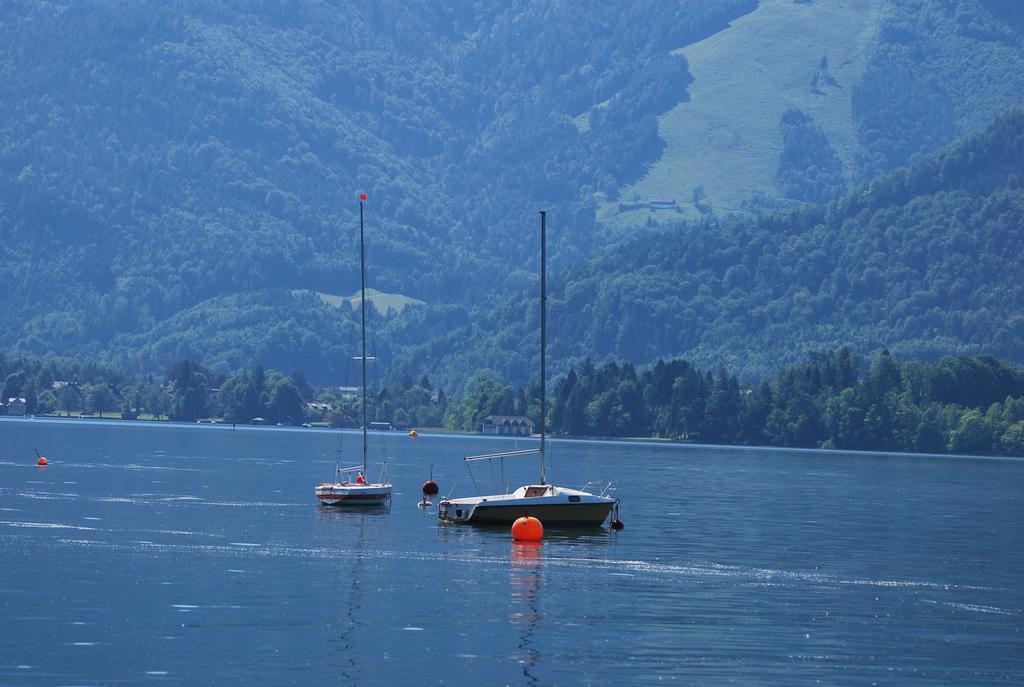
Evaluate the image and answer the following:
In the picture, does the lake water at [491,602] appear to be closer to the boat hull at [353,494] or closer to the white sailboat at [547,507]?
the white sailboat at [547,507]

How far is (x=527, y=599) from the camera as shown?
314 ft

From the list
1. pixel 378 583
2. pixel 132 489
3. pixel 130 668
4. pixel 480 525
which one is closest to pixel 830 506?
pixel 480 525

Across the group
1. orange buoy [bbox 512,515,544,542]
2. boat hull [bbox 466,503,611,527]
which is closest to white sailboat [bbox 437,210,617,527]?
boat hull [bbox 466,503,611,527]

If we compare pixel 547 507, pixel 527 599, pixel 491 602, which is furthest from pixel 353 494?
pixel 491 602

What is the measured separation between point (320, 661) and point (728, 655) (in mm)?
15962

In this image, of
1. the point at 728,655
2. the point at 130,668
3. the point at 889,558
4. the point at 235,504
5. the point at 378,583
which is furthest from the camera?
the point at 235,504

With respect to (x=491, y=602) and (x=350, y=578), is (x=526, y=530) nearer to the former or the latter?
(x=350, y=578)

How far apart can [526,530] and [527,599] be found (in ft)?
113

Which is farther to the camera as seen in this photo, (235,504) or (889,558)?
(235,504)

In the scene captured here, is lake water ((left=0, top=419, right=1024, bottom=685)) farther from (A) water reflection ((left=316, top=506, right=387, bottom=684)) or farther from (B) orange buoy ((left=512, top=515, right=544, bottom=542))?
(B) orange buoy ((left=512, top=515, right=544, bottom=542))

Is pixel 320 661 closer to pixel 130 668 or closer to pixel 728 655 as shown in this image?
pixel 130 668

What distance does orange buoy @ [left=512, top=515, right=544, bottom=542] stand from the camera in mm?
130125

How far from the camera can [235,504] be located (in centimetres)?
16625

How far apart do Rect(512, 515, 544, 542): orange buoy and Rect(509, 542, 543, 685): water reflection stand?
3.15ft
